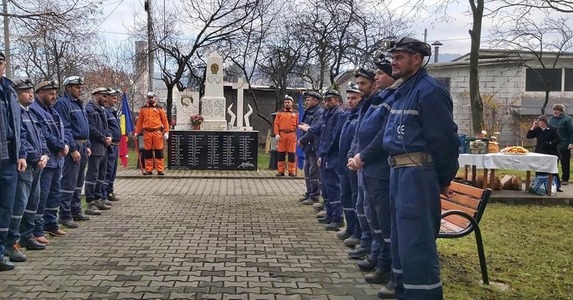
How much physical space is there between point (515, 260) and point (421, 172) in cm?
310

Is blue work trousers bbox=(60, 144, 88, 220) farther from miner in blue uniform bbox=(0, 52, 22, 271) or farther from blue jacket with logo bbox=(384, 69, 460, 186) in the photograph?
blue jacket with logo bbox=(384, 69, 460, 186)

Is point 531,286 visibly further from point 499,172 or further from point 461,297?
point 499,172

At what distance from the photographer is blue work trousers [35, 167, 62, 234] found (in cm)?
698

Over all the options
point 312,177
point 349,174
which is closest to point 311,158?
point 312,177

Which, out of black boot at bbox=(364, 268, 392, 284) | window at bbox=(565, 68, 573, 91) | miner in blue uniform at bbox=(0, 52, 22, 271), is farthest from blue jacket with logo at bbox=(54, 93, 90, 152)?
window at bbox=(565, 68, 573, 91)

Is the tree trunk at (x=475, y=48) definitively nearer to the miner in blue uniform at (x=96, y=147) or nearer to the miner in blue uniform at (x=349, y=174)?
the miner in blue uniform at (x=349, y=174)

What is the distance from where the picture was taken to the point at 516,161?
37.3ft

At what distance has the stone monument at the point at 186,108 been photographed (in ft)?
59.9

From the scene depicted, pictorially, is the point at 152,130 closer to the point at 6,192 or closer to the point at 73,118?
the point at 73,118

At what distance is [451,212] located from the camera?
5.61 metres

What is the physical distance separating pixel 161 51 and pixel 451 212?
19855 mm

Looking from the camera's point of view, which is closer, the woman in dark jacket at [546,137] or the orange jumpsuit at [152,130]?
the woman in dark jacket at [546,137]

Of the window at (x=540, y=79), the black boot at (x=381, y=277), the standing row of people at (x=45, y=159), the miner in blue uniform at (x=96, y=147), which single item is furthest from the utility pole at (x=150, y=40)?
the window at (x=540, y=79)

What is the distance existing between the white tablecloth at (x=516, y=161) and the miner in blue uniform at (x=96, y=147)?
7.08m
